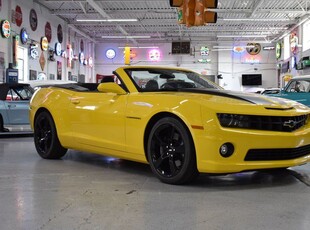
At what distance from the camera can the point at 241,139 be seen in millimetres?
4168

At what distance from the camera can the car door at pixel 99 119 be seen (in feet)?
16.6

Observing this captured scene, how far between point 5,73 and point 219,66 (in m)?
23.6

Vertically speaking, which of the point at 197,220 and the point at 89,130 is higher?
the point at 89,130

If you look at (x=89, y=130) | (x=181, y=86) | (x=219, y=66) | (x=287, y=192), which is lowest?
(x=287, y=192)

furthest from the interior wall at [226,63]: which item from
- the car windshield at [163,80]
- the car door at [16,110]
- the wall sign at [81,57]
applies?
the car windshield at [163,80]

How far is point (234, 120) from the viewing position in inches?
166

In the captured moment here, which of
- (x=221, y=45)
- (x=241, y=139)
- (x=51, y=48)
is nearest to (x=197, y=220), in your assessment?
(x=241, y=139)

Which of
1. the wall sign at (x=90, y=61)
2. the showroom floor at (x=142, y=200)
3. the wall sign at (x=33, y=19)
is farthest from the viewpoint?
the wall sign at (x=90, y=61)

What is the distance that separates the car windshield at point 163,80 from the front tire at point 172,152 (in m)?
0.76

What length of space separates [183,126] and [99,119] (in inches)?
54.2

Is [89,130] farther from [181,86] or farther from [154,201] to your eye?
[154,201]

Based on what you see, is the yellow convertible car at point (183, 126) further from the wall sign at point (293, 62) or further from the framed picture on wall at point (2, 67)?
the wall sign at point (293, 62)

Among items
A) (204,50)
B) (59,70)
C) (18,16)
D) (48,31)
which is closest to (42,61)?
(48,31)

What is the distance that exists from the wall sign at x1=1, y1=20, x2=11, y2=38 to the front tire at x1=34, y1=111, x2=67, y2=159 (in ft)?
40.5
